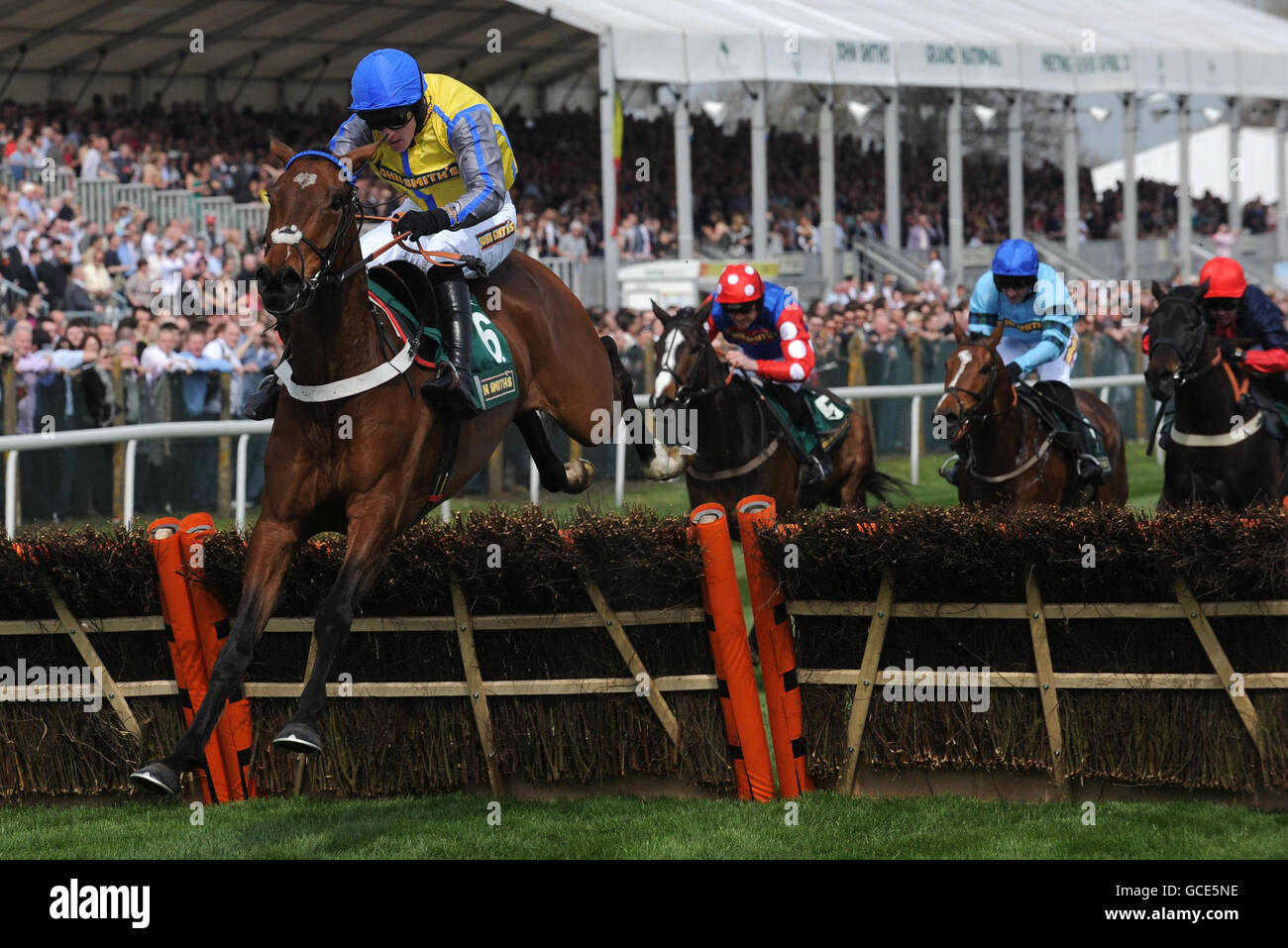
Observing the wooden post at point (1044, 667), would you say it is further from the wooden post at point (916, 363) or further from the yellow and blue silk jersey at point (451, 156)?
the wooden post at point (916, 363)

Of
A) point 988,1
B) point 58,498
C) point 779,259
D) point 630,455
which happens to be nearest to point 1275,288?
point 988,1

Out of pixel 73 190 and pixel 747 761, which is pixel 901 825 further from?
pixel 73 190

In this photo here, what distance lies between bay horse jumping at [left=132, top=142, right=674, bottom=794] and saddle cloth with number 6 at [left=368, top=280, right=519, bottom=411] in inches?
3.8

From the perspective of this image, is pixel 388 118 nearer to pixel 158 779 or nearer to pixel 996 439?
pixel 158 779

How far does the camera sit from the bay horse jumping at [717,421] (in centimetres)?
865

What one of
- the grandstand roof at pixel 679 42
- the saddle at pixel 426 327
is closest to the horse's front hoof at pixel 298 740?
the saddle at pixel 426 327

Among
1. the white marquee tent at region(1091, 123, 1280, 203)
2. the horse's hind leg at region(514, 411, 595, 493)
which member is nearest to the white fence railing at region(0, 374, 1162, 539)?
the horse's hind leg at region(514, 411, 595, 493)

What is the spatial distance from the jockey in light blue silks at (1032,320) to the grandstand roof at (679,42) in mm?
10242

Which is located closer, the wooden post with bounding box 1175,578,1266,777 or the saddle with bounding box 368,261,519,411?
the wooden post with bounding box 1175,578,1266,777

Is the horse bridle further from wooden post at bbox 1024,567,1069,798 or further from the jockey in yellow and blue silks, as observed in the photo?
wooden post at bbox 1024,567,1069,798

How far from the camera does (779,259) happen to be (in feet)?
71.6

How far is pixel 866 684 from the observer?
5.70m

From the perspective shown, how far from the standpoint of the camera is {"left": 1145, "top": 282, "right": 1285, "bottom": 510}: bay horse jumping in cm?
823

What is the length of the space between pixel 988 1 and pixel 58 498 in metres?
19.4
